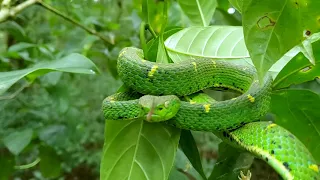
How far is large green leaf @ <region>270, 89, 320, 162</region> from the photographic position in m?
1.12

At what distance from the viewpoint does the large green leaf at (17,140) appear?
162cm

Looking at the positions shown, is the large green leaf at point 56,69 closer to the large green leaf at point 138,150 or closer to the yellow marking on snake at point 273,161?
the large green leaf at point 138,150

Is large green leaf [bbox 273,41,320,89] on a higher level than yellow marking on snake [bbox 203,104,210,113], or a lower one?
higher

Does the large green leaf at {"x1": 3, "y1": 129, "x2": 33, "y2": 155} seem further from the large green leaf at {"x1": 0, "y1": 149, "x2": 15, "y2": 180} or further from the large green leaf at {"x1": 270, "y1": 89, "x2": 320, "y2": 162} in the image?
the large green leaf at {"x1": 270, "y1": 89, "x2": 320, "y2": 162}

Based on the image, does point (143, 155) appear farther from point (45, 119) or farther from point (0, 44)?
point (0, 44)

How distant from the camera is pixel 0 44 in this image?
312 cm

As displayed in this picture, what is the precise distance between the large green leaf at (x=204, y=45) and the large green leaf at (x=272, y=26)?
0.45m

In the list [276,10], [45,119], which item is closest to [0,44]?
[45,119]

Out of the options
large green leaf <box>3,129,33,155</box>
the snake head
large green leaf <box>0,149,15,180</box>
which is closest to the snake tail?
the snake head

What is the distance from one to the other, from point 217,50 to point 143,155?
0.38 m

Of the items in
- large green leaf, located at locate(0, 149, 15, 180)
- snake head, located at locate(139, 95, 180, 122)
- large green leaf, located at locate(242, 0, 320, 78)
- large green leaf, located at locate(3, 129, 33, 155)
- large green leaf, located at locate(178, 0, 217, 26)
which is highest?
large green leaf, located at locate(242, 0, 320, 78)

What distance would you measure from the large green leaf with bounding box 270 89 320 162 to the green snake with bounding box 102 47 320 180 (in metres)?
0.12

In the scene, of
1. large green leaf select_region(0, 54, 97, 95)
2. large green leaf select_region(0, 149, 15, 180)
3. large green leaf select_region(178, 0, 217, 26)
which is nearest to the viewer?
large green leaf select_region(0, 54, 97, 95)

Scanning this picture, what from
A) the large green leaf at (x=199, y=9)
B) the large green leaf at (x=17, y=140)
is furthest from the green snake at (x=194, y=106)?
the large green leaf at (x=17, y=140)
